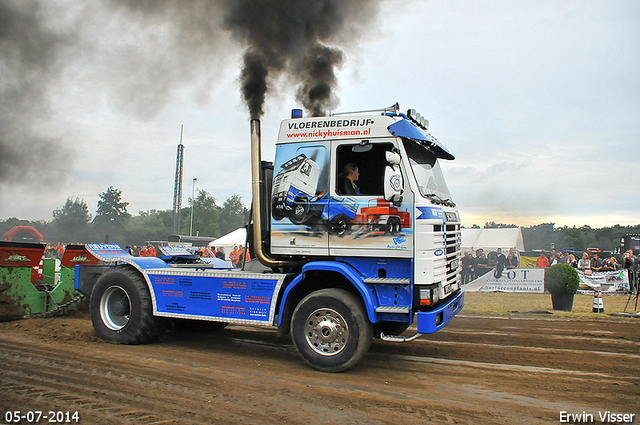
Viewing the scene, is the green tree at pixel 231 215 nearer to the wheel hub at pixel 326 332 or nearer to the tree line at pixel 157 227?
the tree line at pixel 157 227

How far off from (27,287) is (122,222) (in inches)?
2803

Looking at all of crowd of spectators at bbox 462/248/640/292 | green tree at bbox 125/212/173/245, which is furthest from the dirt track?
green tree at bbox 125/212/173/245

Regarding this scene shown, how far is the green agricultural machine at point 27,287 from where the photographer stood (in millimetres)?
8391

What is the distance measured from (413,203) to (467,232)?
23743 mm

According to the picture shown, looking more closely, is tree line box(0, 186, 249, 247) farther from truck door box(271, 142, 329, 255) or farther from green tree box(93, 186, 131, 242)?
truck door box(271, 142, 329, 255)

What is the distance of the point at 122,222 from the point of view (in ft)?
243

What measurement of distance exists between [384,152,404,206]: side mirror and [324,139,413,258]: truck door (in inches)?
4.7

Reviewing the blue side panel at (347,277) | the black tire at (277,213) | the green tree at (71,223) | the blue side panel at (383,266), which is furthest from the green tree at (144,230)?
the blue side panel at (383,266)

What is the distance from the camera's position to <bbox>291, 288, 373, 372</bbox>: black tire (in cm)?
540

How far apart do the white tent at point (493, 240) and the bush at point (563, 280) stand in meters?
12.9

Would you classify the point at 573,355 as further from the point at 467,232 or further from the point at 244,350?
the point at 467,232

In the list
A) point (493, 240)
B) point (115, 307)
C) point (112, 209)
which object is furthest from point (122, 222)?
point (115, 307)

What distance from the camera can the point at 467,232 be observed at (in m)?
27.6

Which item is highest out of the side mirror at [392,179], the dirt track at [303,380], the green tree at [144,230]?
the green tree at [144,230]
